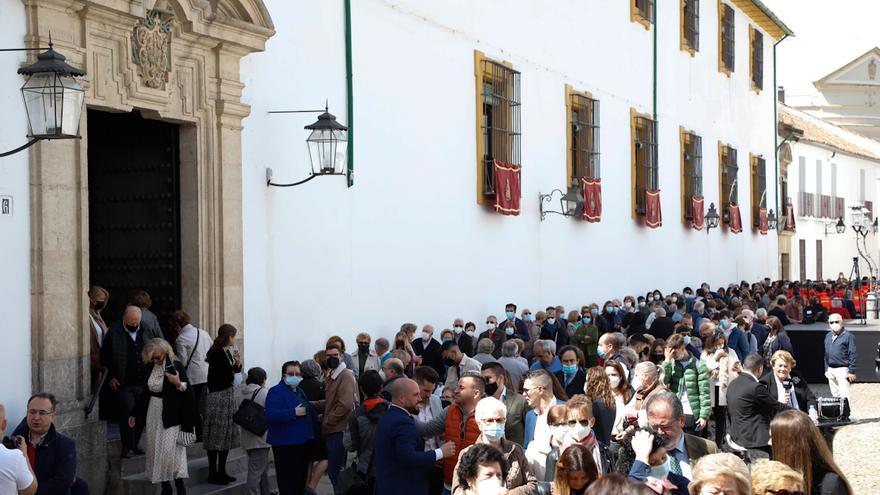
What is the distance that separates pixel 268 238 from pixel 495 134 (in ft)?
19.7

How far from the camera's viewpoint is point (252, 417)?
9359 mm

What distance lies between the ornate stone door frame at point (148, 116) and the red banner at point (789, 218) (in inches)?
1018

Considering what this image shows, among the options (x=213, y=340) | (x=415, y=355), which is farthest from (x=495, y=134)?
(x=213, y=340)

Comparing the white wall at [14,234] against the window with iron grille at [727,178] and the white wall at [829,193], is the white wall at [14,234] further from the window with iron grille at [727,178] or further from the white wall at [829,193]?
the white wall at [829,193]

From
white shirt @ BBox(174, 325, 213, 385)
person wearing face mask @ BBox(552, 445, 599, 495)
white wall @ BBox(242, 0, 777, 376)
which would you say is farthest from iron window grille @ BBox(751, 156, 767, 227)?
person wearing face mask @ BBox(552, 445, 599, 495)

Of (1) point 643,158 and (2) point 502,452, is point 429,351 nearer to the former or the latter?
(2) point 502,452

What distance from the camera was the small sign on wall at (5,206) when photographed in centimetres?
855

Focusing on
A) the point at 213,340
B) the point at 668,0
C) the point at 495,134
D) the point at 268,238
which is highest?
the point at 668,0

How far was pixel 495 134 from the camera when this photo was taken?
1683 cm

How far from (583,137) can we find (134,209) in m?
10.5

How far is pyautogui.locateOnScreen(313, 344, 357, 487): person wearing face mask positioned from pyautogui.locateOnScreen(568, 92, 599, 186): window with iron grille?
10766 millimetres

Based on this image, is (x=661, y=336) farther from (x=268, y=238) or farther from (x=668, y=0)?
(x=668, y=0)

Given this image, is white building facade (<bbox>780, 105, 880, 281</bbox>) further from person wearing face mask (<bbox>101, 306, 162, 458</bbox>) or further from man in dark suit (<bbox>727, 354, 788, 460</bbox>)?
person wearing face mask (<bbox>101, 306, 162, 458</bbox>)

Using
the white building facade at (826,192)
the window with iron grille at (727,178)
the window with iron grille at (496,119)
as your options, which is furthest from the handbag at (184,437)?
the white building facade at (826,192)
